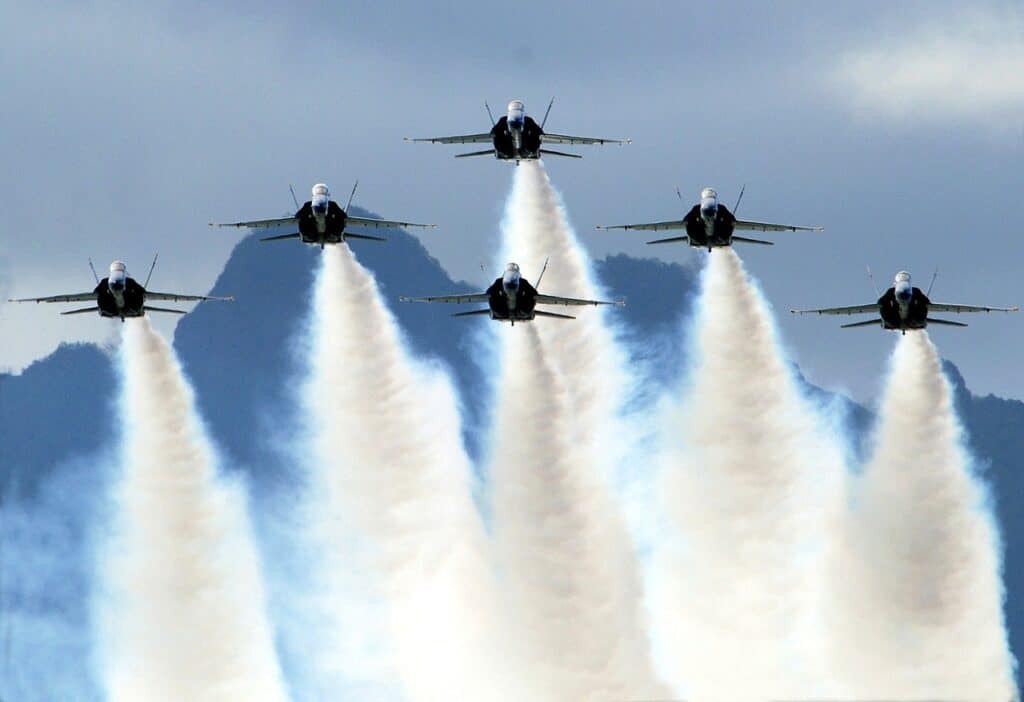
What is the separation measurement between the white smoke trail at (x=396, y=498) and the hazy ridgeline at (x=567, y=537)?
0.17 m

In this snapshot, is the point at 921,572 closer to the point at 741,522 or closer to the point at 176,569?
the point at 741,522

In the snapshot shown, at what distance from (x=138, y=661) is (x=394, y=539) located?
1727cm

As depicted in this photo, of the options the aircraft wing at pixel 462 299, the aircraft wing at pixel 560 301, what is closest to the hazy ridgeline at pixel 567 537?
the aircraft wing at pixel 462 299

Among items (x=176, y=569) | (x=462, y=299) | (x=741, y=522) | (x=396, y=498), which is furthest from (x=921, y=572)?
(x=176, y=569)

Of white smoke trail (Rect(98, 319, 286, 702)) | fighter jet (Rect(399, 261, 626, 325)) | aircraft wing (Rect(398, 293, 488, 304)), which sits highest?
aircraft wing (Rect(398, 293, 488, 304))

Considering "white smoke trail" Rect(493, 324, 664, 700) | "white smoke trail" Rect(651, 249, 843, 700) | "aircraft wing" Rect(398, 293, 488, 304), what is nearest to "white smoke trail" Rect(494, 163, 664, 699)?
"white smoke trail" Rect(493, 324, 664, 700)

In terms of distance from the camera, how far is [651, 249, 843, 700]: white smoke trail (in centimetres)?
16575

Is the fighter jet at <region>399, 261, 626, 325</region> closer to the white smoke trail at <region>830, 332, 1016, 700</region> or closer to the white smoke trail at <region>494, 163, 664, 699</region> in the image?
the white smoke trail at <region>494, 163, 664, 699</region>

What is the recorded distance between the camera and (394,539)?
6688 inches

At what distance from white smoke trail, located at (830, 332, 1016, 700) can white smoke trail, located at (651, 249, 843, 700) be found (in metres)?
3.67

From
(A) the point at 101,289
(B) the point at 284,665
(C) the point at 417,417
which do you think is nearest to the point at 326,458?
(C) the point at 417,417

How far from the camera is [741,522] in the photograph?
552 ft

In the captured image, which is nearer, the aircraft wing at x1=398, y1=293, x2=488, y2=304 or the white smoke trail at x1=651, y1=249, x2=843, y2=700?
the aircraft wing at x1=398, y1=293, x2=488, y2=304

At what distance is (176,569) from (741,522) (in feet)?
110
